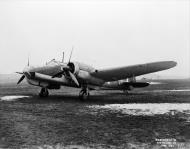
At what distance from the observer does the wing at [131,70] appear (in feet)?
48.2

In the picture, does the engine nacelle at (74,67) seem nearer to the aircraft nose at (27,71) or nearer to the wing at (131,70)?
the wing at (131,70)

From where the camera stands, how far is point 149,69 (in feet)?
50.5

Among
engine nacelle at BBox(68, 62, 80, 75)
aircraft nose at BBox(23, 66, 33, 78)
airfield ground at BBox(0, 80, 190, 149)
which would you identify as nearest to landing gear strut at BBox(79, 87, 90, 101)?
engine nacelle at BBox(68, 62, 80, 75)

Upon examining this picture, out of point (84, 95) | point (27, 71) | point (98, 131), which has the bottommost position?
point (98, 131)

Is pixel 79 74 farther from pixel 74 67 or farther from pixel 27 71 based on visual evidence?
pixel 27 71

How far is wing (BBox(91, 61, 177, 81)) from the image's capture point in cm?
1469

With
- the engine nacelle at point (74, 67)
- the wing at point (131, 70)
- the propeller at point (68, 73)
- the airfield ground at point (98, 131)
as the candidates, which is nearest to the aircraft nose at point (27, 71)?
the propeller at point (68, 73)

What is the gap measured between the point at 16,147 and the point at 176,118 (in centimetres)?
591

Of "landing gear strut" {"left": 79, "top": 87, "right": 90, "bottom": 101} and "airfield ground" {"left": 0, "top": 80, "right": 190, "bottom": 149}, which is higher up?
"landing gear strut" {"left": 79, "top": 87, "right": 90, "bottom": 101}

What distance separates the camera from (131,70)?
15.6m

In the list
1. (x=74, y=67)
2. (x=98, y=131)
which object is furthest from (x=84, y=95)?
(x=98, y=131)

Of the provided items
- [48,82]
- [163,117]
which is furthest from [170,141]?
[48,82]

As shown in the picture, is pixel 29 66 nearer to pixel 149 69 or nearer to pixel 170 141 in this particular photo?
pixel 149 69

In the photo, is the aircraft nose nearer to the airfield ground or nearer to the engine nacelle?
the engine nacelle
